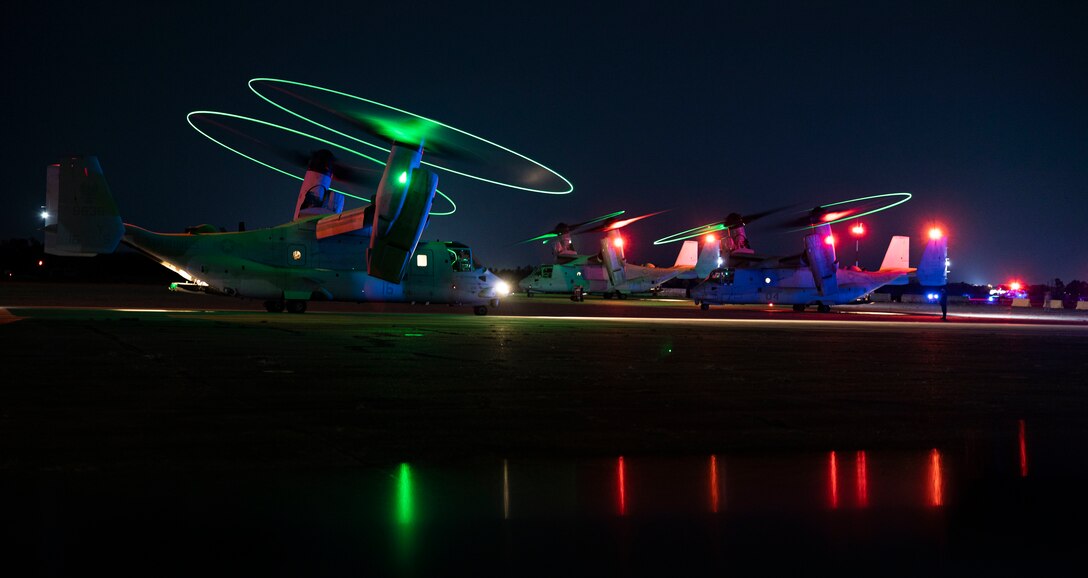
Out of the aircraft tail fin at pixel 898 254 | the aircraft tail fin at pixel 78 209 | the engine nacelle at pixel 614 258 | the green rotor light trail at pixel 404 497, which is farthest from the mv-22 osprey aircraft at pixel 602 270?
the green rotor light trail at pixel 404 497

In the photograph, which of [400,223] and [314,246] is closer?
[400,223]

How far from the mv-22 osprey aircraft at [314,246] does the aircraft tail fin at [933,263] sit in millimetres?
29909

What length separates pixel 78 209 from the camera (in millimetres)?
28297

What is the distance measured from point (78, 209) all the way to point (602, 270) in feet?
153

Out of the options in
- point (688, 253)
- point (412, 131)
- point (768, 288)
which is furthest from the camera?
point (688, 253)

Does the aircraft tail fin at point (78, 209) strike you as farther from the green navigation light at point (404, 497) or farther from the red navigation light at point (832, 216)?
the red navigation light at point (832, 216)

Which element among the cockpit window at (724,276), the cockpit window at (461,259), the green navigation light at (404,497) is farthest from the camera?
the cockpit window at (724,276)

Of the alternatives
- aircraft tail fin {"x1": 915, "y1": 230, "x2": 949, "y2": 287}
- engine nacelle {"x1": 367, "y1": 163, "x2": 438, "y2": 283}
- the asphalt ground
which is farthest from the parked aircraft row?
aircraft tail fin {"x1": 915, "y1": 230, "x2": 949, "y2": 287}

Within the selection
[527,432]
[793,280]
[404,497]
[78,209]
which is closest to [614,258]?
[793,280]

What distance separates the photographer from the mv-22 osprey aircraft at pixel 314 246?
2698cm

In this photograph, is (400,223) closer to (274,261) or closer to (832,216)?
(274,261)

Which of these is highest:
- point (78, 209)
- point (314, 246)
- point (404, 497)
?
point (78, 209)

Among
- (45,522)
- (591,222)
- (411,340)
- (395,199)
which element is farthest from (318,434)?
(591,222)

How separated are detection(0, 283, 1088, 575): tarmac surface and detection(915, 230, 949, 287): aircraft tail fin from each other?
36465mm
